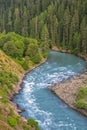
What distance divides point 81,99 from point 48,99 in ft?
27.0

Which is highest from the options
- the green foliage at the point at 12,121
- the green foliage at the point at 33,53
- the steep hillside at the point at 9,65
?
the green foliage at the point at 12,121

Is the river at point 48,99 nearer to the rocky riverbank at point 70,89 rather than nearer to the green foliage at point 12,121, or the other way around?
the rocky riverbank at point 70,89

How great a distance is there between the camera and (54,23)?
523 ft

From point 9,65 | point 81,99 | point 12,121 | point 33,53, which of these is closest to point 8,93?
point 81,99

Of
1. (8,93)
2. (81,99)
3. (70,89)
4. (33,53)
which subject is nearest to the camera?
(81,99)

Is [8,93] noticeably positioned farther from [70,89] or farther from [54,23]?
[54,23]

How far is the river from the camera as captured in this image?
6431 centimetres

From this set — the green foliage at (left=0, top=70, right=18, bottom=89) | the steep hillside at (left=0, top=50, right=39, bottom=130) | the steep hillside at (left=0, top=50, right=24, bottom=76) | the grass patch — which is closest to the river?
the grass patch

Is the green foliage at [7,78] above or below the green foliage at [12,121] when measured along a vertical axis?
below

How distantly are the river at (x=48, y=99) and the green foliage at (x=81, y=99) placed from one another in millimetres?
1883

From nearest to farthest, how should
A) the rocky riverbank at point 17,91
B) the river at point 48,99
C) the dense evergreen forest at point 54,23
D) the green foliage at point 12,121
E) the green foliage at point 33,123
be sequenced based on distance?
the green foliage at point 12,121 < the green foliage at point 33,123 < the river at point 48,99 < the rocky riverbank at point 17,91 < the dense evergreen forest at point 54,23

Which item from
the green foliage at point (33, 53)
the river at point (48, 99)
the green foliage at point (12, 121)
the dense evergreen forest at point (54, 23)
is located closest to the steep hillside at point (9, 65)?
the river at point (48, 99)

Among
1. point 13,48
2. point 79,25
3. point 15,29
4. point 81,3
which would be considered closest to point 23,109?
point 13,48

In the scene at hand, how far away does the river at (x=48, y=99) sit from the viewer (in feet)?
211
